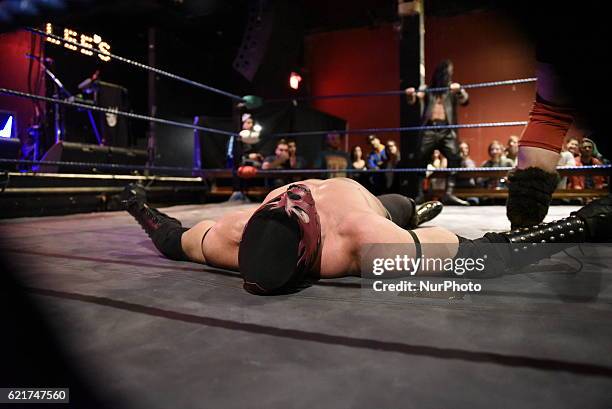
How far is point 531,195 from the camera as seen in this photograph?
1.43m

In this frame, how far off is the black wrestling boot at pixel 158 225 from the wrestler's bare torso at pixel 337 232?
11cm

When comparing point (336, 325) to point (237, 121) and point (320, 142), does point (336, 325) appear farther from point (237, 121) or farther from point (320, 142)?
point (320, 142)

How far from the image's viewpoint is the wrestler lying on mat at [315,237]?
848 millimetres

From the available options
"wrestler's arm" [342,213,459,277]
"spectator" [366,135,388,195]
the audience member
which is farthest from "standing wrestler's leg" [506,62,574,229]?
the audience member

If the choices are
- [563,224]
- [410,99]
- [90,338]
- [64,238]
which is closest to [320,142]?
[410,99]

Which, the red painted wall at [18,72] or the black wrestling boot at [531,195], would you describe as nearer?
the black wrestling boot at [531,195]

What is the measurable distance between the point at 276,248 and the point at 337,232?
29cm

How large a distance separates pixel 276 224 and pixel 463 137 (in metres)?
7.14

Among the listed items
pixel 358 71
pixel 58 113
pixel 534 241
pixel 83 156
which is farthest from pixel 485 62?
pixel 534 241

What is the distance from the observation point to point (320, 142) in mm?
7836

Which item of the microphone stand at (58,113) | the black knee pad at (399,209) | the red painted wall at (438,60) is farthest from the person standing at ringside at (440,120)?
the microphone stand at (58,113)

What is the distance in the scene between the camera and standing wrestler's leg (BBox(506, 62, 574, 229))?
4.71 ft

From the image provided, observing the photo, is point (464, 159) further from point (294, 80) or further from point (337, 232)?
point (337, 232)

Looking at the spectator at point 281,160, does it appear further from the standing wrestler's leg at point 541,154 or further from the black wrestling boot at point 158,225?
the standing wrestler's leg at point 541,154
